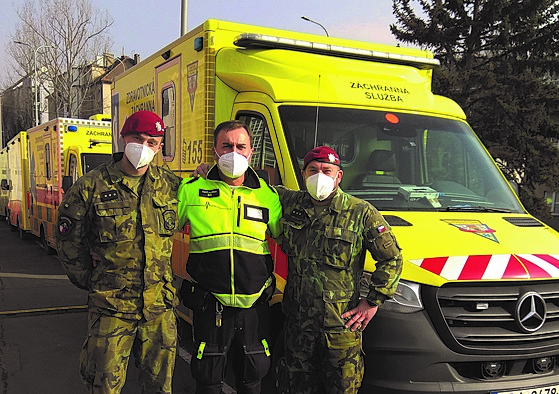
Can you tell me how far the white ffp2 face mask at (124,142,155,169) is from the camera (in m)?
2.89

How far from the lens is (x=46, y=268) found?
34.0ft

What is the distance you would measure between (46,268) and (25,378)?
6035mm

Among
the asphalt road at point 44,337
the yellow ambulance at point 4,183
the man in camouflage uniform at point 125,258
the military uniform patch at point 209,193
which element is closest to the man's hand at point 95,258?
the man in camouflage uniform at point 125,258

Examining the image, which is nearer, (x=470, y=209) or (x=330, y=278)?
(x=330, y=278)

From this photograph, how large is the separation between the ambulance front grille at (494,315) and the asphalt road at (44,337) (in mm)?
2122

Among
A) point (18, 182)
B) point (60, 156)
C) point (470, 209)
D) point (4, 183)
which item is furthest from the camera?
point (4, 183)

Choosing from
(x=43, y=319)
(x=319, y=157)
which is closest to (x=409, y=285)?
(x=319, y=157)

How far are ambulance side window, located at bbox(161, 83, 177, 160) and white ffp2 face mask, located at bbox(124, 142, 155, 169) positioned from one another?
2368 millimetres

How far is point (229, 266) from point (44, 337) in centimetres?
395

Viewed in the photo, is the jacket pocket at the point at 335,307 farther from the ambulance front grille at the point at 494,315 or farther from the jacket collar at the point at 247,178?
the jacket collar at the point at 247,178

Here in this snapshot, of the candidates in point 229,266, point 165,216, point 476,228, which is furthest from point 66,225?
point 476,228

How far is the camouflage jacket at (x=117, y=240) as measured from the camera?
2857 millimetres

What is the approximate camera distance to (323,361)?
3006 mm

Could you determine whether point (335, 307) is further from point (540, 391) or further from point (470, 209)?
point (470, 209)
